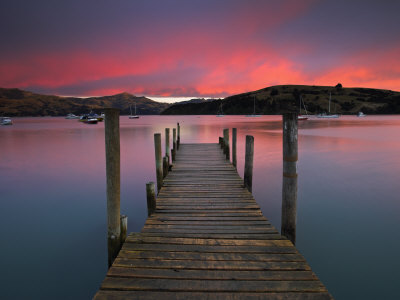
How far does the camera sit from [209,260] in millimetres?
3580

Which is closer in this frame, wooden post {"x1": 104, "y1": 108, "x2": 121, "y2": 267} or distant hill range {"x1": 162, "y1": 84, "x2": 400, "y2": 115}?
wooden post {"x1": 104, "y1": 108, "x2": 121, "y2": 267}

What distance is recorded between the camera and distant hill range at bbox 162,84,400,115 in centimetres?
12706

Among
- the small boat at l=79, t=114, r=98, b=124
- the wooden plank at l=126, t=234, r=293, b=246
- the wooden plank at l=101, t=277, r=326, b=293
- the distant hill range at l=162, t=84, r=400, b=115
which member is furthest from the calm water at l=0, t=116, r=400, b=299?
the distant hill range at l=162, t=84, r=400, b=115

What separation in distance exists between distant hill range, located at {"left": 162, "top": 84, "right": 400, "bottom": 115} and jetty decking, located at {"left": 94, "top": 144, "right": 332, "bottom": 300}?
121m

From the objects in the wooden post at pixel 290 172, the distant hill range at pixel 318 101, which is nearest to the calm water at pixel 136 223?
the wooden post at pixel 290 172

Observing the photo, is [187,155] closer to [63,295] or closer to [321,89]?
[63,295]

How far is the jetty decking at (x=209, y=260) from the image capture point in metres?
2.97

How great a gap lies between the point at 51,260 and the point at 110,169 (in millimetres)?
3704

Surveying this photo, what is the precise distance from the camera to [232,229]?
468cm

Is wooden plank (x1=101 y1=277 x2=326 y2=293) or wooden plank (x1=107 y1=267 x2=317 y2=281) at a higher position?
wooden plank (x1=107 y1=267 x2=317 y2=281)

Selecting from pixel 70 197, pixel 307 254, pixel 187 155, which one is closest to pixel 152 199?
pixel 307 254

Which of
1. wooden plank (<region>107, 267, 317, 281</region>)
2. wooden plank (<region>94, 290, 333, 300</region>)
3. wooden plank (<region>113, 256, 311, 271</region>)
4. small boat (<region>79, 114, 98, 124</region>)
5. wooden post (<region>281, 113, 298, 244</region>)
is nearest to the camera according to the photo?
wooden plank (<region>94, 290, 333, 300</region>)

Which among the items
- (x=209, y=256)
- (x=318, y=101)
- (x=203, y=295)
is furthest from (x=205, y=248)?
(x=318, y=101)

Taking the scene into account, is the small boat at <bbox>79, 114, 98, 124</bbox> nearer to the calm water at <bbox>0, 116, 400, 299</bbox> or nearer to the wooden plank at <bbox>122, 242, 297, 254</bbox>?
the calm water at <bbox>0, 116, 400, 299</bbox>
